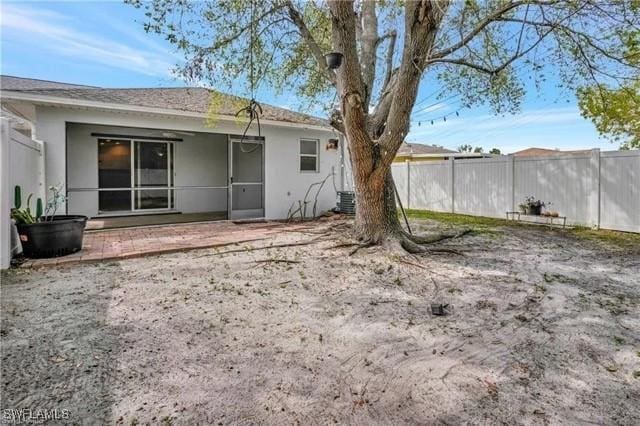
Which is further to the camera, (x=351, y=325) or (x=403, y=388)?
(x=351, y=325)

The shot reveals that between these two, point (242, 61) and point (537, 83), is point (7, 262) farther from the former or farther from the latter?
point (537, 83)

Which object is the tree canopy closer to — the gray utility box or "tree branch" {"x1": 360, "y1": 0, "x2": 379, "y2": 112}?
"tree branch" {"x1": 360, "y1": 0, "x2": 379, "y2": 112}

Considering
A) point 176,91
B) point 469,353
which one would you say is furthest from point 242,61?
point 469,353

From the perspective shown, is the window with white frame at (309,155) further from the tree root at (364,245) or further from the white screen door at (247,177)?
the tree root at (364,245)

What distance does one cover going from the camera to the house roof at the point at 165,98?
7840mm

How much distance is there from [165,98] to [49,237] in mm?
5629

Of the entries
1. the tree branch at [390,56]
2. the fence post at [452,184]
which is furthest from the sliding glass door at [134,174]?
the fence post at [452,184]

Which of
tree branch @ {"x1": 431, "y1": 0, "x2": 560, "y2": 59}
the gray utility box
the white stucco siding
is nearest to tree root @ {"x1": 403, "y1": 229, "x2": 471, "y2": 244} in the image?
tree branch @ {"x1": 431, "y1": 0, "x2": 560, "y2": 59}

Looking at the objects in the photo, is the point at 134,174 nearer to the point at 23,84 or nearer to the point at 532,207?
the point at 23,84

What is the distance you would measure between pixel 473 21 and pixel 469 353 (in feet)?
22.8

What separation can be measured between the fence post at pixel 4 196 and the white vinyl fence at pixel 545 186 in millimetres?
11824

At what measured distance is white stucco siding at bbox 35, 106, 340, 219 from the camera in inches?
302

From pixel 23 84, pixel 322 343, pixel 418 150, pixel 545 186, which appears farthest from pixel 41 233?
pixel 418 150

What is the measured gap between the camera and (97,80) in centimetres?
1347
